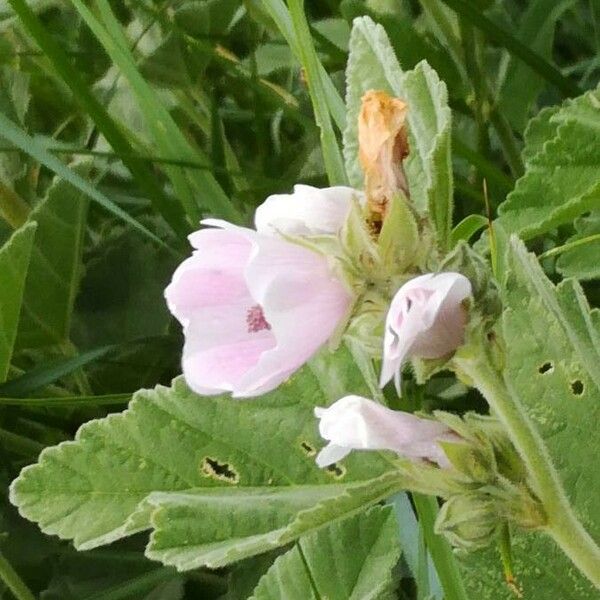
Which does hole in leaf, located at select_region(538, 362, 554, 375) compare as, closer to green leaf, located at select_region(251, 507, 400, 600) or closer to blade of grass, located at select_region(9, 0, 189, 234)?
green leaf, located at select_region(251, 507, 400, 600)

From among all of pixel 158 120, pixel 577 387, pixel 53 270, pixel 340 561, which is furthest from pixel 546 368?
pixel 53 270

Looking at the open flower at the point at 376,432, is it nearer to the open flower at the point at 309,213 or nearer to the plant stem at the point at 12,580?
the open flower at the point at 309,213

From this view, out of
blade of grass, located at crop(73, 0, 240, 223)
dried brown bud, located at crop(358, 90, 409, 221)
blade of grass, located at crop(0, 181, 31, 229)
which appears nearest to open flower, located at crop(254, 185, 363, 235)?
dried brown bud, located at crop(358, 90, 409, 221)

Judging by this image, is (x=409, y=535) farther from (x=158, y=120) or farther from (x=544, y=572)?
(x=158, y=120)

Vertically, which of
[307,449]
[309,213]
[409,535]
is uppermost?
[309,213]

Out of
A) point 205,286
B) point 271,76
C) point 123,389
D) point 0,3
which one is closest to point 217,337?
point 205,286
